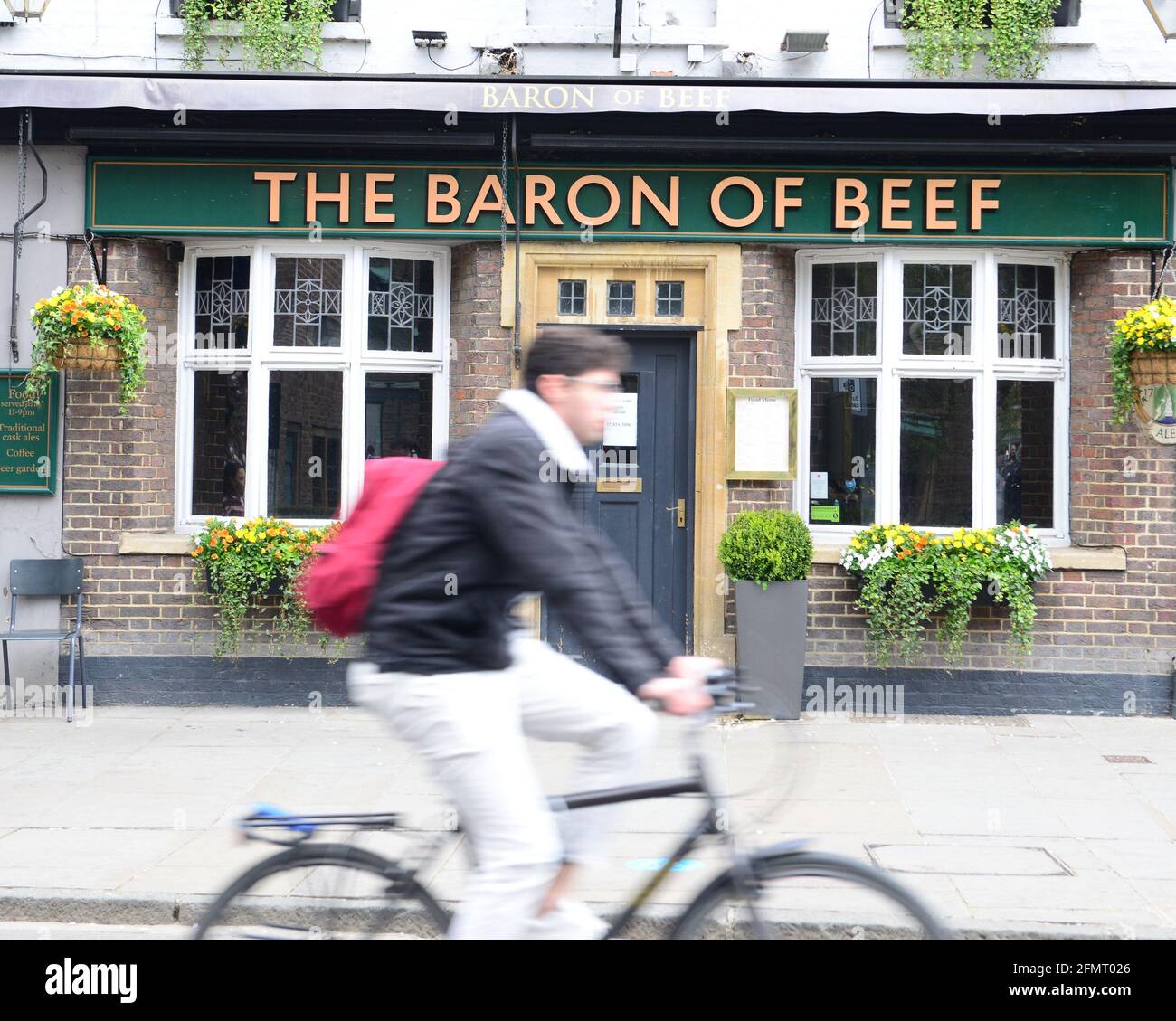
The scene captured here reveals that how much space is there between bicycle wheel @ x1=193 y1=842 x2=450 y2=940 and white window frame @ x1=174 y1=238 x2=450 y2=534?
604cm

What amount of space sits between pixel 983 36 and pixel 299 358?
529 centimetres

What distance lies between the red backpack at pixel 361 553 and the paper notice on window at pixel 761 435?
596 centimetres

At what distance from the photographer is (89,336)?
842 cm

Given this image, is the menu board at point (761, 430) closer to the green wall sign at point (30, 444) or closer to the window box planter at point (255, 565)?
the window box planter at point (255, 565)

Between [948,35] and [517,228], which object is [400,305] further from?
[948,35]

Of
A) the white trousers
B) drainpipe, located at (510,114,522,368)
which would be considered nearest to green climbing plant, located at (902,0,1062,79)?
drainpipe, located at (510,114,522,368)

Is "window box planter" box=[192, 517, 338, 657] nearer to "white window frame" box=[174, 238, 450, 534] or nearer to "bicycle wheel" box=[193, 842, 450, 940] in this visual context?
"white window frame" box=[174, 238, 450, 534]

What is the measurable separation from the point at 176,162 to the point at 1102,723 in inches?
297

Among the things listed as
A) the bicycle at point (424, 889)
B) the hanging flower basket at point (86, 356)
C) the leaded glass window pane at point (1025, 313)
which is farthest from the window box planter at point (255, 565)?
the bicycle at point (424, 889)

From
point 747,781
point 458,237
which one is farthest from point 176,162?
point 747,781

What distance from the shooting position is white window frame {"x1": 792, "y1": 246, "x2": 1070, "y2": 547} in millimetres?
8977

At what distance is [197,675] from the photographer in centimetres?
900

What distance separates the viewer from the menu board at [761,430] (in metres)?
8.84

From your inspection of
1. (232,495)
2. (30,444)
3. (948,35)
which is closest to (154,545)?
(232,495)
